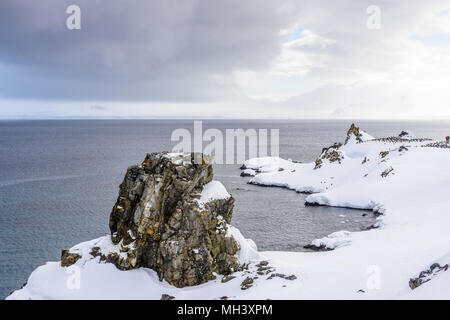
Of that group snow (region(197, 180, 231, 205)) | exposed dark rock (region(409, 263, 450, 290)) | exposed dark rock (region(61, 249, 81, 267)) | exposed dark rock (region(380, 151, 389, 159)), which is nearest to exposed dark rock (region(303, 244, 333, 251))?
snow (region(197, 180, 231, 205))

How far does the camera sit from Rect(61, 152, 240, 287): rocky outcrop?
86.8ft

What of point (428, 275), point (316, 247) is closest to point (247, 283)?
point (428, 275)

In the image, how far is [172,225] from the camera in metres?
27.4

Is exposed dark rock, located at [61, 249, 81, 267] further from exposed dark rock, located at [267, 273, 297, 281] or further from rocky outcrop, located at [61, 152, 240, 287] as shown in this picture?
exposed dark rock, located at [267, 273, 297, 281]

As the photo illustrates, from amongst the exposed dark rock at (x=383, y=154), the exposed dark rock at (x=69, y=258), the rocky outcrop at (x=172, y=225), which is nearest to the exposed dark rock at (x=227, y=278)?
the rocky outcrop at (x=172, y=225)

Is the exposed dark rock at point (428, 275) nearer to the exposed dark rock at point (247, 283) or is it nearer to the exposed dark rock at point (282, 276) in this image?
the exposed dark rock at point (282, 276)

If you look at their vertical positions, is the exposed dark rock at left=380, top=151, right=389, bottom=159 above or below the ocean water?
above

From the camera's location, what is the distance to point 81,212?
53.8 metres

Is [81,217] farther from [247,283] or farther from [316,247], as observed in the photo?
[316,247]

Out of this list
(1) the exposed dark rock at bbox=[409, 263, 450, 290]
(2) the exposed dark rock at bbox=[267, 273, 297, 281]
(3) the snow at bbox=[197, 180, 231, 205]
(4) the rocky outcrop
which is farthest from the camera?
(3) the snow at bbox=[197, 180, 231, 205]

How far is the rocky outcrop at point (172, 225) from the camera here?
86.8ft

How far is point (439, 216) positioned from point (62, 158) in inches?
4699
